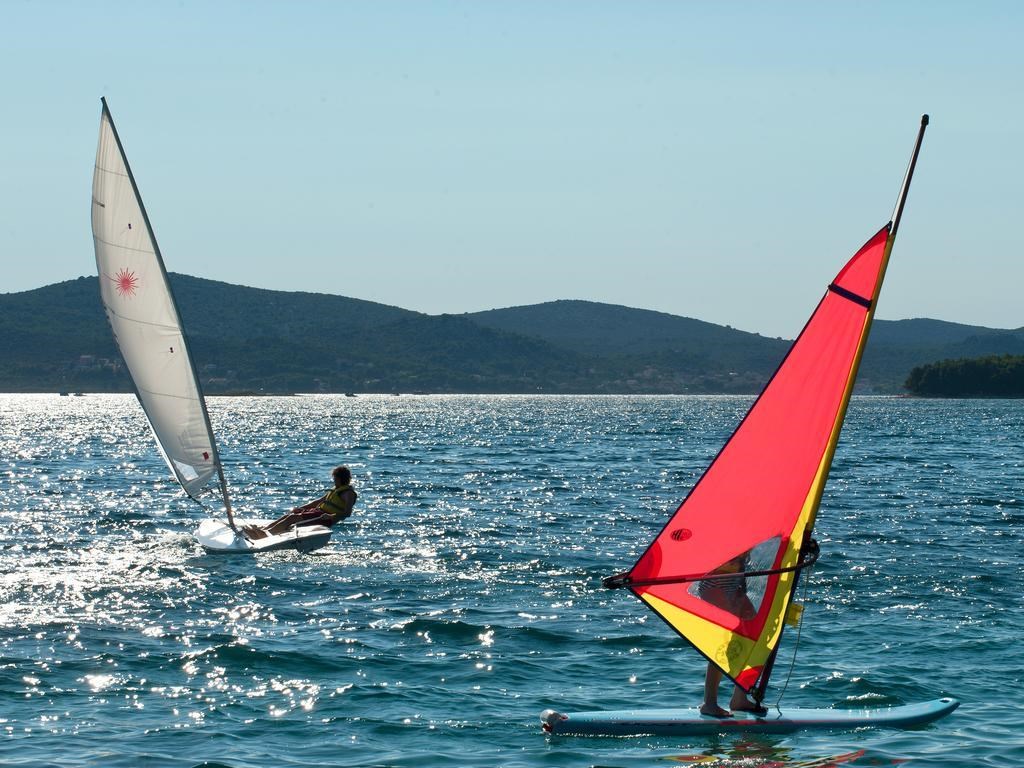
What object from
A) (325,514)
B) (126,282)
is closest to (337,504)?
(325,514)

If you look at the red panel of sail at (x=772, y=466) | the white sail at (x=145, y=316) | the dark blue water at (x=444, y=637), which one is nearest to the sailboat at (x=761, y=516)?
the red panel of sail at (x=772, y=466)

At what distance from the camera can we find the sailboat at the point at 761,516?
12.3 meters

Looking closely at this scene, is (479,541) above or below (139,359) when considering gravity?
below

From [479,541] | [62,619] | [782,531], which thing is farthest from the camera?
[479,541]

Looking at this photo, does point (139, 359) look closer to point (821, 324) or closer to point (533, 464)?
point (821, 324)

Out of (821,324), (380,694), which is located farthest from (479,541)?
(821,324)

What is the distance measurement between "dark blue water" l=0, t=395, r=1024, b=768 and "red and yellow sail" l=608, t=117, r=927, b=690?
1.35 metres

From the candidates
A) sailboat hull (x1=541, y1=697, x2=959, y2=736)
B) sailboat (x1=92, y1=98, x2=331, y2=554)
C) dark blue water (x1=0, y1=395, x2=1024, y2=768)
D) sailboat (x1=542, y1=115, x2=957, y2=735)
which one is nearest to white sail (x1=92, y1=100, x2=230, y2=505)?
sailboat (x1=92, y1=98, x2=331, y2=554)

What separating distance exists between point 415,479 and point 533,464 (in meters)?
12.0

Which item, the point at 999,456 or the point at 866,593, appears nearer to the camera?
the point at 866,593

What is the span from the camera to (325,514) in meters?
26.2

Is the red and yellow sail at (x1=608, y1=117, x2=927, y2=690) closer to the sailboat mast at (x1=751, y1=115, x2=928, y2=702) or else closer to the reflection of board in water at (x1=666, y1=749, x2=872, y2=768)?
the sailboat mast at (x1=751, y1=115, x2=928, y2=702)

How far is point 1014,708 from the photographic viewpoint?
1485 centimetres

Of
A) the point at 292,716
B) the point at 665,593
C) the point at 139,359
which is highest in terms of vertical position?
the point at 139,359
